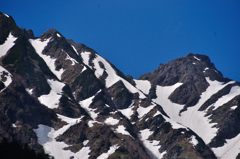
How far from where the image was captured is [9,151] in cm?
12388

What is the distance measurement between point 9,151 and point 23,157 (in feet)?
9.48

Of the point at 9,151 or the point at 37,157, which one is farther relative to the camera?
the point at 37,157

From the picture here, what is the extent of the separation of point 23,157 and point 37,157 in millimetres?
8159

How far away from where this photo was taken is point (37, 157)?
435ft

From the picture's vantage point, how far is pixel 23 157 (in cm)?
12469

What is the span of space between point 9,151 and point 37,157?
9.91 metres
